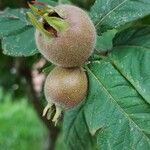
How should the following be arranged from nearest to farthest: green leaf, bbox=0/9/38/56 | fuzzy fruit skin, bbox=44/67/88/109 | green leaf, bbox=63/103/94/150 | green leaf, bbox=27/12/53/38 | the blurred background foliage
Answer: green leaf, bbox=27/12/53/38, fuzzy fruit skin, bbox=44/67/88/109, green leaf, bbox=0/9/38/56, green leaf, bbox=63/103/94/150, the blurred background foliage

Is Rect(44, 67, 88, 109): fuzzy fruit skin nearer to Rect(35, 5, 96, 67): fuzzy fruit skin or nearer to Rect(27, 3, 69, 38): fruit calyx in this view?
Rect(35, 5, 96, 67): fuzzy fruit skin

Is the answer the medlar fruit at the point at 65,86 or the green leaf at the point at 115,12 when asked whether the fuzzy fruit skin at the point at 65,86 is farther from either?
the green leaf at the point at 115,12

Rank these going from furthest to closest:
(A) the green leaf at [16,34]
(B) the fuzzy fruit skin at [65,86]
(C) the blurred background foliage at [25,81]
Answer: (C) the blurred background foliage at [25,81]
(A) the green leaf at [16,34]
(B) the fuzzy fruit skin at [65,86]

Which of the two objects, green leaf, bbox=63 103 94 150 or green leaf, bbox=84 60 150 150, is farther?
green leaf, bbox=63 103 94 150

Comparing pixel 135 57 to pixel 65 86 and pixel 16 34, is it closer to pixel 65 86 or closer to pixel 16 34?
pixel 65 86

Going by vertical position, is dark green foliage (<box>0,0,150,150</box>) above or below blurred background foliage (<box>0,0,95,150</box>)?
above

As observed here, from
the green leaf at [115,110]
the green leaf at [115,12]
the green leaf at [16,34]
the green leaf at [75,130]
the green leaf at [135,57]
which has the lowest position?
the green leaf at [75,130]

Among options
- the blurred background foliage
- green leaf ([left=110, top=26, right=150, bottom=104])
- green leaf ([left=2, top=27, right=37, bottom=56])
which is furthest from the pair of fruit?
the blurred background foliage

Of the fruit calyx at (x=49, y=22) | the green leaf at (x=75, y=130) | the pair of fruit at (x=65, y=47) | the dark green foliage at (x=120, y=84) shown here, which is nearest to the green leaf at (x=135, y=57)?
the dark green foliage at (x=120, y=84)
